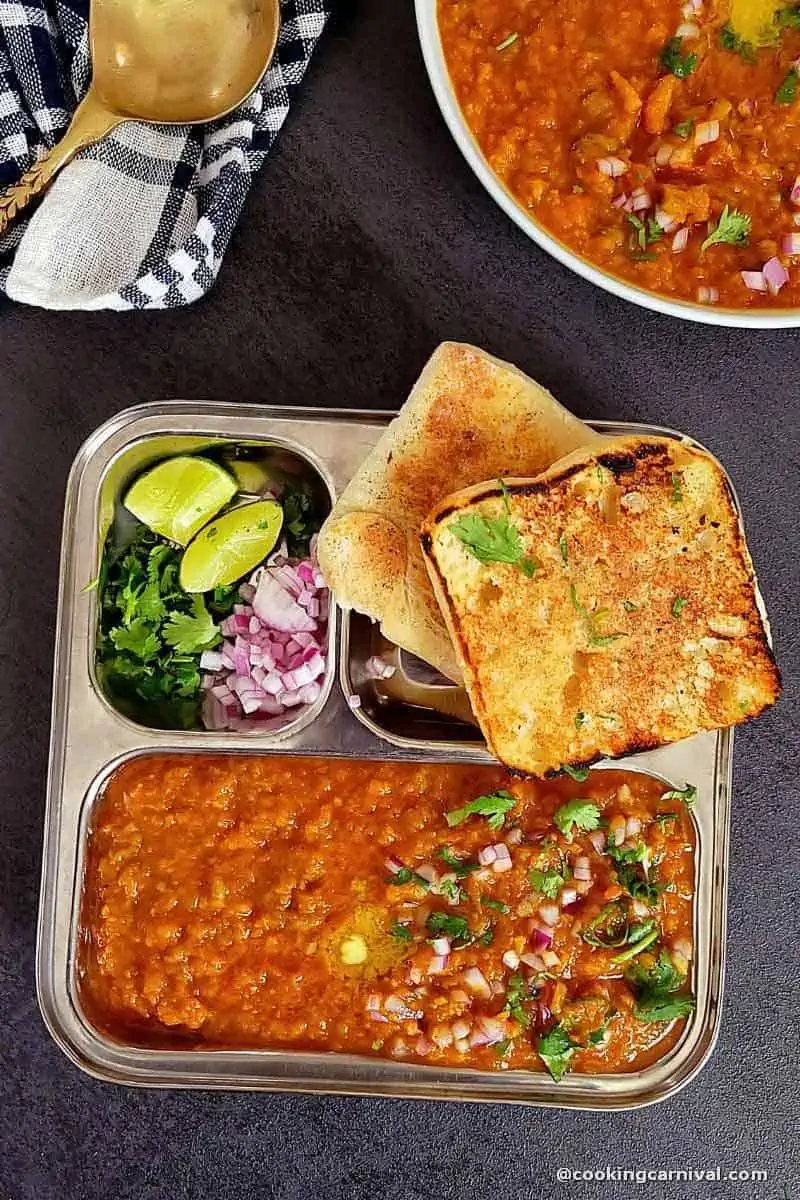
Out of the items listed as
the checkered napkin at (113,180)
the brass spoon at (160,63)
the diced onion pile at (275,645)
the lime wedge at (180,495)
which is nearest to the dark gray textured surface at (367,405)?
the checkered napkin at (113,180)

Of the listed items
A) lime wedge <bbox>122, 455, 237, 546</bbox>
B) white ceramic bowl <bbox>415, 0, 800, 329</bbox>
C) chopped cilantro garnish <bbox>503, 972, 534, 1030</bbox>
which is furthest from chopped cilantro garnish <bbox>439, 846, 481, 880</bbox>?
white ceramic bowl <bbox>415, 0, 800, 329</bbox>

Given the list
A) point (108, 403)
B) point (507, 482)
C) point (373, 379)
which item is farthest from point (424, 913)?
point (108, 403)

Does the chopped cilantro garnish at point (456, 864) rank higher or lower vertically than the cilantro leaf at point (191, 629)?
lower

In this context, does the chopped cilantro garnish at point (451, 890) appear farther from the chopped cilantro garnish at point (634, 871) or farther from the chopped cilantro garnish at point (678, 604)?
the chopped cilantro garnish at point (678, 604)

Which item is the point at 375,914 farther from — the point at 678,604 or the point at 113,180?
the point at 113,180

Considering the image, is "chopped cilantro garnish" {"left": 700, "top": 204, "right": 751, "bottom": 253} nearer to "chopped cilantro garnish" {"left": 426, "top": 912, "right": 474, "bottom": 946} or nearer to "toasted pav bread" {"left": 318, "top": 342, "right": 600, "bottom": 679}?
"toasted pav bread" {"left": 318, "top": 342, "right": 600, "bottom": 679}

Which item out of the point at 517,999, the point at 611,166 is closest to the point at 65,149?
the point at 611,166

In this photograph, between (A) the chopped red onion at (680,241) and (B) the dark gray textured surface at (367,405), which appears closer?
(A) the chopped red onion at (680,241)
